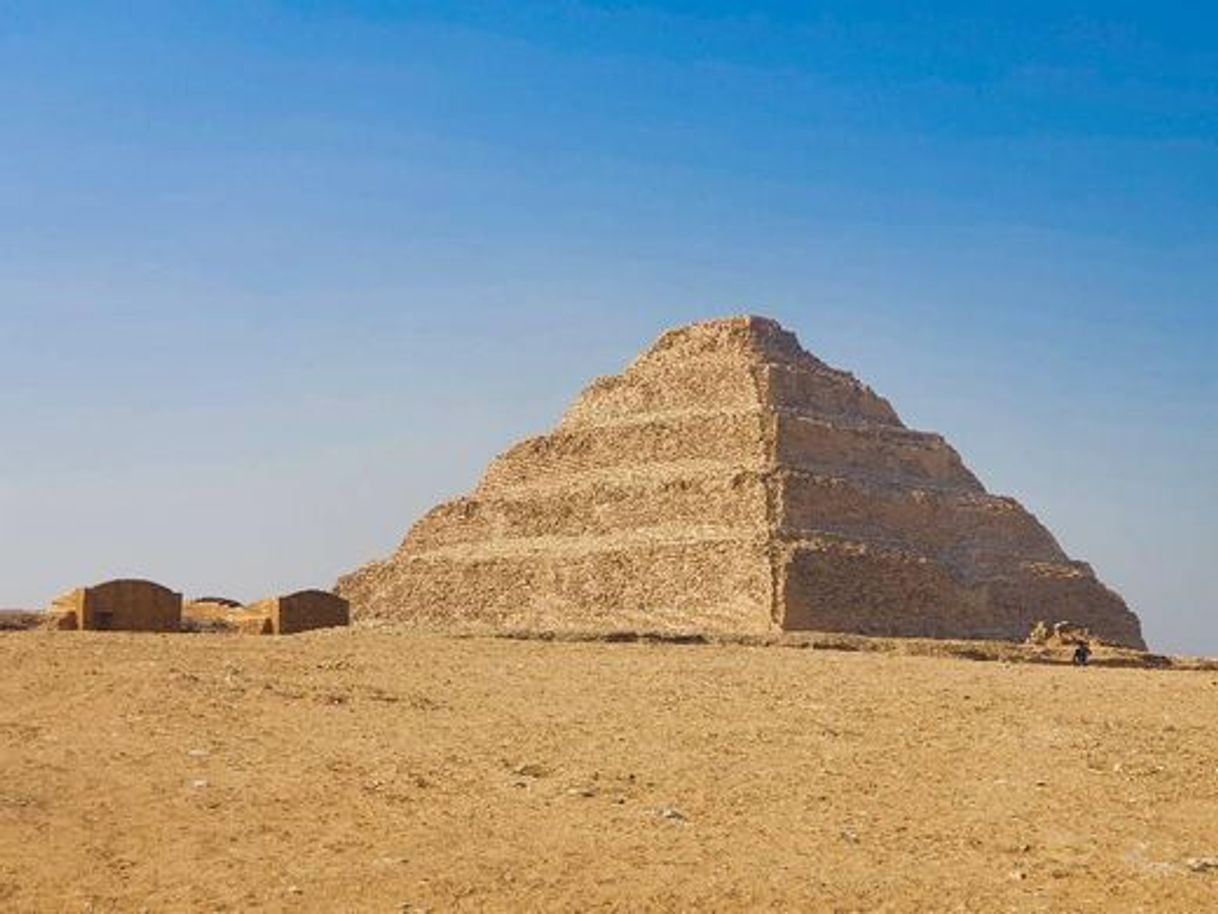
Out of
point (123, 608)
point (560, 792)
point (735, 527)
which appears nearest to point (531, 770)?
point (560, 792)

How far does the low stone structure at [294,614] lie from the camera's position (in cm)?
2811

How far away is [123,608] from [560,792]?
16.8 meters

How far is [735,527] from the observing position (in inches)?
2197

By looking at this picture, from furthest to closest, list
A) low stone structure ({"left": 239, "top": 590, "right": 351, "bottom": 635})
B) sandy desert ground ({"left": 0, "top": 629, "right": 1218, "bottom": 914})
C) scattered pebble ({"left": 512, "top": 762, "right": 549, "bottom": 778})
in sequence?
1. low stone structure ({"left": 239, "top": 590, "right": 351, "bottom": 635})
2. scattered pebble ({"left": 512, "top": 762, "right": 549, "bottom": 778})
3. sandy desert ground ({"left": 0, "top": 629, "right": 1218, "bottom": 914})

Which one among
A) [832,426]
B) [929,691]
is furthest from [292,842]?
[832,426]

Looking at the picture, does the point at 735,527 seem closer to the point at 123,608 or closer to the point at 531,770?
the point at 123,608

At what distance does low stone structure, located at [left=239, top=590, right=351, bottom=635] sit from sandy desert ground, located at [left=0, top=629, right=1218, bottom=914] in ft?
35.6

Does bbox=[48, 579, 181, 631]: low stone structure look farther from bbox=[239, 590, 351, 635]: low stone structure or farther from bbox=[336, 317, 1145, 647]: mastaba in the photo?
bbox=[336, 317, 1145, 647]: mastaba

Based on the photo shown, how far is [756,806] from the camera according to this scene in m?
10.8

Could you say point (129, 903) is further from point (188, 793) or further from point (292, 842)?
point (188, 793)

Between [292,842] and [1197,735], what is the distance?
10.5 metres

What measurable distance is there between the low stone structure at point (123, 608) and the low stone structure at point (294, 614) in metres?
2.16

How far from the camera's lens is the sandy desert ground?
8.49m

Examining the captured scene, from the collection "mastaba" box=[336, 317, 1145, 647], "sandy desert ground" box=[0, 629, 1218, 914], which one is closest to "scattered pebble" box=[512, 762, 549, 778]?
"sandy desert ground" box=[0, 629, 1218, 914]
